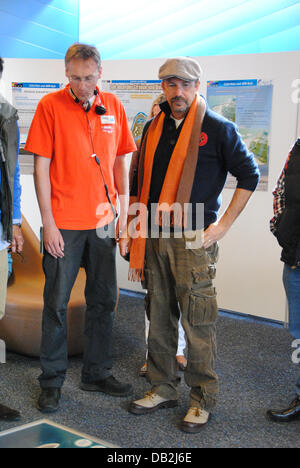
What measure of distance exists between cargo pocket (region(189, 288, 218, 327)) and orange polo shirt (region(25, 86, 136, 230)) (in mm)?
598

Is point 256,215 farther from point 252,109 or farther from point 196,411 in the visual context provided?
point 196,411

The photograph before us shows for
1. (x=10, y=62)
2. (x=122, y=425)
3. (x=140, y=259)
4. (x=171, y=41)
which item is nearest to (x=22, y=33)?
(x=10, y=62)

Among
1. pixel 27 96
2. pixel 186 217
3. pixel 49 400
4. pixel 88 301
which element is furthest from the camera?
pixel 27 96

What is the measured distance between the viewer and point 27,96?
4.54m

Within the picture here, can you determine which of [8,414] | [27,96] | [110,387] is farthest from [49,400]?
[27,96]

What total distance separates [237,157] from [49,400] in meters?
1.47

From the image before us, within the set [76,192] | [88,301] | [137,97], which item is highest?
[137,97]

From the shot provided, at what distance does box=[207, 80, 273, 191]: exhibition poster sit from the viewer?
3936 mm

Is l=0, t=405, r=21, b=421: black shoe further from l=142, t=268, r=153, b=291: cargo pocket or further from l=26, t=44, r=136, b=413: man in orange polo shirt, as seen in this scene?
l=142, t=268, r=153, b=291: cargo pocket

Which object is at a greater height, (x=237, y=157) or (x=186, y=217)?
(x=237, y=157)

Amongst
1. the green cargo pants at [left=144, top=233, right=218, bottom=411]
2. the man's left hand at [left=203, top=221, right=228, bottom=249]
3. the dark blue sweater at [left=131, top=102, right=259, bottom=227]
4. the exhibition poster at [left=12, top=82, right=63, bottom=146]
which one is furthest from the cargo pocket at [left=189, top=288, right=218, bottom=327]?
the exhibition poster at [left=12, top=82, right=63, bottom=146]

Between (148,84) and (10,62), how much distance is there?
1.25 metres

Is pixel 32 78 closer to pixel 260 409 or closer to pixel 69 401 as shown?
pixel 69 401

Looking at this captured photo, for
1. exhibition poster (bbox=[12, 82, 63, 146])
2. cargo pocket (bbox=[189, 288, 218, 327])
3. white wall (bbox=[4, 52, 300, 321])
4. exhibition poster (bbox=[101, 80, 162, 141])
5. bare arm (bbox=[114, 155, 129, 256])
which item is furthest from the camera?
exhibition poster (bbox=[12, 82, 63, 146])
